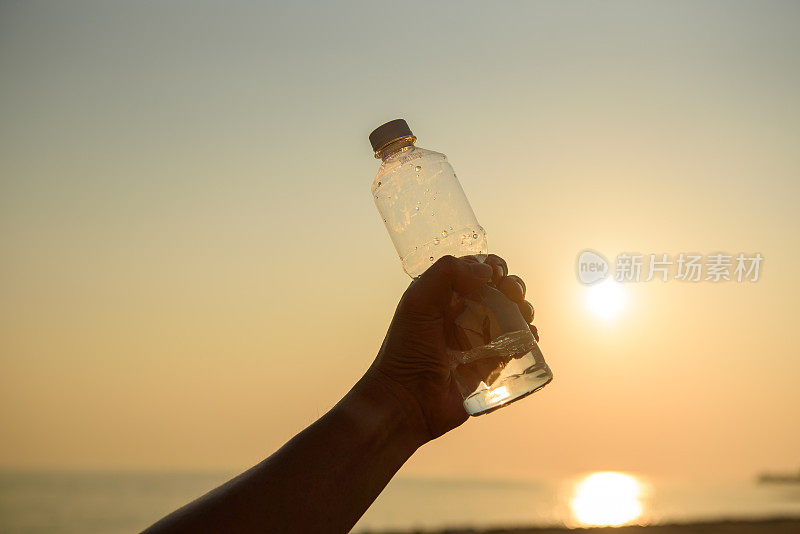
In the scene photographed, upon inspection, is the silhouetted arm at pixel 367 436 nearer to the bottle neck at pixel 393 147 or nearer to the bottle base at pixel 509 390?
the bottle base at pixel 509 390

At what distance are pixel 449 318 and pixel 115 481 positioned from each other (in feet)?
164

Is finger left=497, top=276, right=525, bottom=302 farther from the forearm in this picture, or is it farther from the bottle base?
the forearm

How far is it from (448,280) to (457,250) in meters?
0.92

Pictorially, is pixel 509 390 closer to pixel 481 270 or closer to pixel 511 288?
pixel 511 288

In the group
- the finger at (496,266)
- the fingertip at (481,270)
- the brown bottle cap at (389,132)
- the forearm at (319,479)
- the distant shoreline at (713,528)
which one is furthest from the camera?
the distant shoreline at (713,528)

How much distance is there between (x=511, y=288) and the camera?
8.75 ft

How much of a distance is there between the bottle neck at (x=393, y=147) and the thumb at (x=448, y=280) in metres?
0.59

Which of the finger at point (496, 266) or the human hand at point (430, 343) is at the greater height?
the finger at point (496, 266)

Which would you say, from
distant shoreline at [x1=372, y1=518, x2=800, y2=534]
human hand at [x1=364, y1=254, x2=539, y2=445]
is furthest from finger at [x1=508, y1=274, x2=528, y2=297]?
distant shoreline at [x1=372, y1=518, x2=800, y2=534]

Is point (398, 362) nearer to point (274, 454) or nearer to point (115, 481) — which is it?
point (274, 454)

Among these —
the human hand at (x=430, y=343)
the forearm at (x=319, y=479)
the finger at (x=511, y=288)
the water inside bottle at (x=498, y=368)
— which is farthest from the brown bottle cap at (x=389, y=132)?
the forearm at (x=319, y=479)

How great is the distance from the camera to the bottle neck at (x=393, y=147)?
115 inches

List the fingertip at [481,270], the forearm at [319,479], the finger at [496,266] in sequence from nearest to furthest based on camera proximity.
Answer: the forearm at [319,479], the fingertip at [481,270], the finger at [496,266]

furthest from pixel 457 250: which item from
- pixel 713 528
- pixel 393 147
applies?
pixel 713 528
